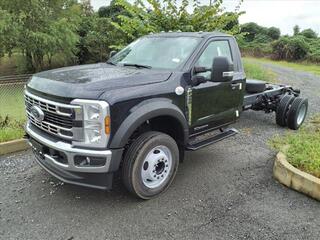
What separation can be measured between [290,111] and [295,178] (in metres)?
3.03

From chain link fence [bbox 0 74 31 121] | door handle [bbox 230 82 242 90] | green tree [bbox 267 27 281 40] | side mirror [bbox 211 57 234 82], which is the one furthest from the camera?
green tree [bbox 267 27 281 40]

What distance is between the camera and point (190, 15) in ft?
35.8

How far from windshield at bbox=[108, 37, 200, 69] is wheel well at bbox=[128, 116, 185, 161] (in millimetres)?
762

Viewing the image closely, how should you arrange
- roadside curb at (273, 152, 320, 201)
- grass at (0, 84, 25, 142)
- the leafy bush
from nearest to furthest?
1. roadside curb at (273, 152, 320, 201)
2. grass at (0, 84, 25, 142)
3. the leafy bush

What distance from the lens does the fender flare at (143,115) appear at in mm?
3754

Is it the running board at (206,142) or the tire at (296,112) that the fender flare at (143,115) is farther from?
the tire at (296,112)

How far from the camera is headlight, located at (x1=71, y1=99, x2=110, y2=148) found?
3582mm

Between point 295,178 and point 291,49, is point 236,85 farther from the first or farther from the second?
point 291,49

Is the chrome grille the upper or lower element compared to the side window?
lower

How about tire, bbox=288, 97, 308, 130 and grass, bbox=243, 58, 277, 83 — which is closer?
tire, bbox=288, 97, 308, 130

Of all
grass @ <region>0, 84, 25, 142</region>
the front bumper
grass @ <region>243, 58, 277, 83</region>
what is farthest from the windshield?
grass @ <region>243, 58, 277, 83</region>

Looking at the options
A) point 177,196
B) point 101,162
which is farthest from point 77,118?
point 177,196

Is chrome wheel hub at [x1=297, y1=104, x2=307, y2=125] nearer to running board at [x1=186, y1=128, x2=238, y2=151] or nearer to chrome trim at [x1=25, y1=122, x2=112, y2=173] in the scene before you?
running board at [x1=186, y1=128, x2=238, y2=151]

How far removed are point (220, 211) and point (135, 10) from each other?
8579 millimetres
